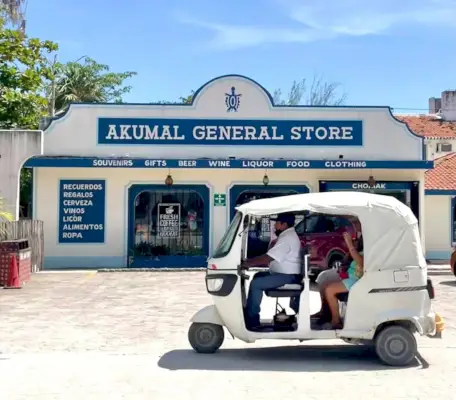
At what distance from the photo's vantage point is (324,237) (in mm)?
17094

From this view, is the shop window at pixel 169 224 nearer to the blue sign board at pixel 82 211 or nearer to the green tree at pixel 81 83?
the blue sign board at pixel 82 211

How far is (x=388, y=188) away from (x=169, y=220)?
730cm

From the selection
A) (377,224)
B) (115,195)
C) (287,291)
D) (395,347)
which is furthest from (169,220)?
(395,347)

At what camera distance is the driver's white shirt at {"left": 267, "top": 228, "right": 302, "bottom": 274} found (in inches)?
311

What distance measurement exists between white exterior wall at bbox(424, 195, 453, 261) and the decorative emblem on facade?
7863mm

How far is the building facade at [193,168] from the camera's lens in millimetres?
20250

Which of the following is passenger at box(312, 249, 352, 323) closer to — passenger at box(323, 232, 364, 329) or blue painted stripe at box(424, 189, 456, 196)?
passenger at box(323, 232, 364, 329)

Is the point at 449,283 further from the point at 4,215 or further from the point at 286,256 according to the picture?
the point at 4,215

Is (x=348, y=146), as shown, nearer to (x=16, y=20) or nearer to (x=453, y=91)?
(x=16, y=20)

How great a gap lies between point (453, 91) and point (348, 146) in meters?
24.9

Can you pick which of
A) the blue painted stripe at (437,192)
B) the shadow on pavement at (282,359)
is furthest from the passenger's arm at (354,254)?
the blue painted stripe at (437,192)

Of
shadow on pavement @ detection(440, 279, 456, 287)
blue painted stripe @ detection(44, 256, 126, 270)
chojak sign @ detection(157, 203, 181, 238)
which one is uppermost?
chojak sign @ detection(157, 203, 181, 238)

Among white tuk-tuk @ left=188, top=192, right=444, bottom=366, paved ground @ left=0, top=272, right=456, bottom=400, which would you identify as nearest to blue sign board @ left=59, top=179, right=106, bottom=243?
paved ground @ left=0, top=272, right=456, bottom=400

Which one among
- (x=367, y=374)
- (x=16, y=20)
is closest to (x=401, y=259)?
(x=367, y=374)
